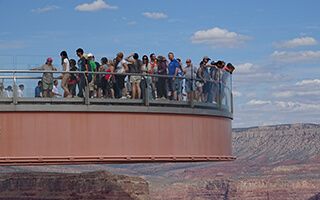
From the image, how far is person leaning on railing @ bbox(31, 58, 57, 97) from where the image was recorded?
2353cm

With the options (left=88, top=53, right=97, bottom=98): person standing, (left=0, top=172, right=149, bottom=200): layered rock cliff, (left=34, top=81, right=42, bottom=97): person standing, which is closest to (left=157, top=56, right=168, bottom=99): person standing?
(left=88, top=53, right=97, bottom=98): person standing

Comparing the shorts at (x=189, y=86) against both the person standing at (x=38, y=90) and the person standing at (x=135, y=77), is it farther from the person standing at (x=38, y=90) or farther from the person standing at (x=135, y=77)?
the person standing at (x=38, y=90)

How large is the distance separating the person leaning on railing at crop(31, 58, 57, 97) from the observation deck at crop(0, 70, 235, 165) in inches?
6.8

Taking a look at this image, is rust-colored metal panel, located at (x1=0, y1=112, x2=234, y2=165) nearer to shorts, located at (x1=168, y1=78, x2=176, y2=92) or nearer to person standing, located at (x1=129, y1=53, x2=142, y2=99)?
person standing, located at (x1=129, y1=53, x2=142, y2=99)

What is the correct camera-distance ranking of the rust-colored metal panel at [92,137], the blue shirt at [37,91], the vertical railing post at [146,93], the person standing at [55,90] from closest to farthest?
the rust-colored metal panel at [92,137], the blue shirt at [37,91], the person standing at [55,90], the vertical railing post at [146,93]

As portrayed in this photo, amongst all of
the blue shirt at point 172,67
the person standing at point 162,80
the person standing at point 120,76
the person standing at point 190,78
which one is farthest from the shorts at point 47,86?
the person standing at point 190,78

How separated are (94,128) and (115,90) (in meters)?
1.25

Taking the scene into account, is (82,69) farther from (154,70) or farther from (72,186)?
(72,186)

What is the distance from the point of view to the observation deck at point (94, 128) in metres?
23.1

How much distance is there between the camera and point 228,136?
27547mm

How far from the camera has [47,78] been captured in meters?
23.7

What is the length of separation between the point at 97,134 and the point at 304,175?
158584 millimetres

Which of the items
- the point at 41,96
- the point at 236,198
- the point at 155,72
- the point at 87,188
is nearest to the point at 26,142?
the point at 41,96

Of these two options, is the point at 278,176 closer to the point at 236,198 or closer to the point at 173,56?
the point at 236,198
